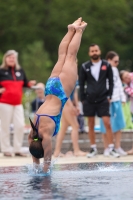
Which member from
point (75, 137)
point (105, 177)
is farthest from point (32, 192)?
point (75, 137)

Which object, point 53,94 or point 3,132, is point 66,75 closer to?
point 53,94

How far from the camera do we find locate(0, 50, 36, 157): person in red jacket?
14477mm

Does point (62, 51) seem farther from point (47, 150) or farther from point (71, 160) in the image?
point (71, 160)

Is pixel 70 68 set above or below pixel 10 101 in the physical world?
below

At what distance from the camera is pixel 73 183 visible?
8.53 meters

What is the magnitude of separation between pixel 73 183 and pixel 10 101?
6125 millimetres

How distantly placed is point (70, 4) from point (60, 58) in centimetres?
4806

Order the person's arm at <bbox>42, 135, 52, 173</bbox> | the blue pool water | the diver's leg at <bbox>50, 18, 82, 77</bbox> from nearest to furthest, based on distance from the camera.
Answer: the blue pool water
the person's arm at <bbox>42, 135, 52, 173</bbox>
the diver's leg at <bbox>50, 18, 82, 77</bbox>

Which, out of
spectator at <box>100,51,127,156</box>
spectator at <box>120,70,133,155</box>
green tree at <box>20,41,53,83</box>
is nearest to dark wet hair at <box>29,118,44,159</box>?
spectator at <box>100,51,127,156</box>

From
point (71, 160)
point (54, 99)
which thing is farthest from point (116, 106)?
point (54, 99)

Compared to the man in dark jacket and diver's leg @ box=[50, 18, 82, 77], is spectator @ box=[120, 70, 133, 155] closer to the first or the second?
the man in dark jacket

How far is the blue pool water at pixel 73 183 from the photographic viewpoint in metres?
7.52

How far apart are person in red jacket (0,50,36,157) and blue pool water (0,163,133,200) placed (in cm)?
400

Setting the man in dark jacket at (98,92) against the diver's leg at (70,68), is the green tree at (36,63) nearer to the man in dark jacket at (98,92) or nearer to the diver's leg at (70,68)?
the man in dark jacket at (98,92)
